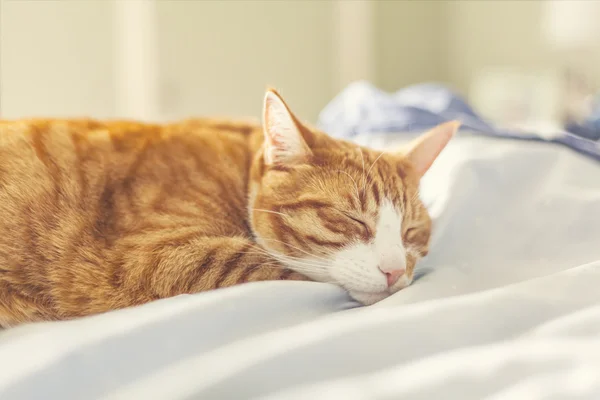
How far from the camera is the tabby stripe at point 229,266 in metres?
0.79

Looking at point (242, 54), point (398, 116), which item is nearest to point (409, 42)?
point (242, 54)

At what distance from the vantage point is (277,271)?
2.74 feet

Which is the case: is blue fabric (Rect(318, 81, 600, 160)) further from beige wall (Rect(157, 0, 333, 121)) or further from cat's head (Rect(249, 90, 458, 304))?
beige wall (Rect(157, 0, 333, 121))

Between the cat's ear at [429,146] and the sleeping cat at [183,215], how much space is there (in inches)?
1.9

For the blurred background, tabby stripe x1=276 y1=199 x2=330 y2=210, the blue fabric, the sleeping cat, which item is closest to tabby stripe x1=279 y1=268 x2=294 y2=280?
the sleeping cat

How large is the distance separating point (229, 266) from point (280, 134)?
0.25m

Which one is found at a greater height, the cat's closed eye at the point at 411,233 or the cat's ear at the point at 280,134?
the cat's ear at the point at 280,134

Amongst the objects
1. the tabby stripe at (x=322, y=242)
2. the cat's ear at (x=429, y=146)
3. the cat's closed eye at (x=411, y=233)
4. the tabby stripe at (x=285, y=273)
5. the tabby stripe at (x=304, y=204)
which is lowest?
the tabby stripe at (x=285, y=273)

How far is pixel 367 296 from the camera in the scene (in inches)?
31.1

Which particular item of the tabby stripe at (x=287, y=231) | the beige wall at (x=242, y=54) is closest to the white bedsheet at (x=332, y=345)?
the tabby stripe at (x=287, y=231)

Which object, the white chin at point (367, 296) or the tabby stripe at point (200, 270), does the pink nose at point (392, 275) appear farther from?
the tabby stripe at point (200, 270)

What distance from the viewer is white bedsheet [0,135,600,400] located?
53 cm

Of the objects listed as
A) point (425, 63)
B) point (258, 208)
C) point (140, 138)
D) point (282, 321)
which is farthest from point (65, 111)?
point (425, 63)

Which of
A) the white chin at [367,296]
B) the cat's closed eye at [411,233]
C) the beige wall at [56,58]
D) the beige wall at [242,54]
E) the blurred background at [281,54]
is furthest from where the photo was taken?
the beige wall at [242,54]
